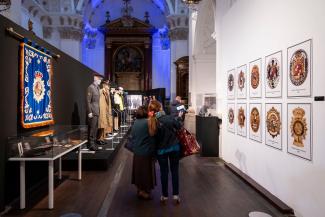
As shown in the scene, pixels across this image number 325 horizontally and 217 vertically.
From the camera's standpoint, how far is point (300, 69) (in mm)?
3777

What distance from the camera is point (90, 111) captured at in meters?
7.05

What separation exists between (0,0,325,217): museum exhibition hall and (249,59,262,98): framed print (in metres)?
0.02

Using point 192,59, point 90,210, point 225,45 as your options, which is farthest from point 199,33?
point 90,210

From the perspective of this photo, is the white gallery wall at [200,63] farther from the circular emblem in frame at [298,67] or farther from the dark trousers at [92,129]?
the circular emblem in frame at [298,67]

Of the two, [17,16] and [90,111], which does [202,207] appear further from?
[17,16]

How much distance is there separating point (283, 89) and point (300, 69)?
1.66 ft

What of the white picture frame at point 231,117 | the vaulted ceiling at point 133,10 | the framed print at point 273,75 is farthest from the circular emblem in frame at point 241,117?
the vaulted ceiling at point 133,10

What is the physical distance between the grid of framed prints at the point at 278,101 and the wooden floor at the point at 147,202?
0.93 m

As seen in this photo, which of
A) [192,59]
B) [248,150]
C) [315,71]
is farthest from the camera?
[192,59]

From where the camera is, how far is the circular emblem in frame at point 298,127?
3695 millimetres

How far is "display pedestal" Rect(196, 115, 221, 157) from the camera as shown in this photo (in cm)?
791

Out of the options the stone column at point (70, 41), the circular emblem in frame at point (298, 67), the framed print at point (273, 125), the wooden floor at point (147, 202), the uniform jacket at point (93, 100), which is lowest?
the wooden floor at point (147, 202)

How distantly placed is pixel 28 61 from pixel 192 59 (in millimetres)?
9064

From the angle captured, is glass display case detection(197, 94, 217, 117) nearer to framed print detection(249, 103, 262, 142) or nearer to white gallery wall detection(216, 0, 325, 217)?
white gallery wall detection(216, 0, 325, 217)
